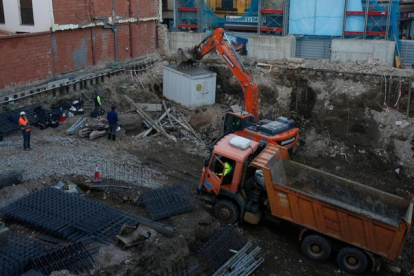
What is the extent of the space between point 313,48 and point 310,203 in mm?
17250

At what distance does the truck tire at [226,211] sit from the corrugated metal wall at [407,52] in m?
16.9

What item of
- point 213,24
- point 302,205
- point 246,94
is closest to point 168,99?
point 246,94

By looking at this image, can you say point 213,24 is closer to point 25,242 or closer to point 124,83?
point 124,83

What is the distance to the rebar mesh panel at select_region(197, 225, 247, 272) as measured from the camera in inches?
410

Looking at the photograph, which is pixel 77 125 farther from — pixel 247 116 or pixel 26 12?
pixel 26 12

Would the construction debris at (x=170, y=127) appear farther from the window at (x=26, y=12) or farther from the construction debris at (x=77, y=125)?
the window at (x=26, y=12)

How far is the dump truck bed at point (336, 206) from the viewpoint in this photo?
10.3m

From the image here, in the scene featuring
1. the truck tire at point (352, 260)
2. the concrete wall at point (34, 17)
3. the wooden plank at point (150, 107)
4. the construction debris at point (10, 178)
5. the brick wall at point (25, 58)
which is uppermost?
the concrete wall at point (34, 17)

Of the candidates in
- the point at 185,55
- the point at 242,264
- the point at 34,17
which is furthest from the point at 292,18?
the point at 242,264

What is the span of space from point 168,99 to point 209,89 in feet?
7.70

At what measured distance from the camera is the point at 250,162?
11.9m

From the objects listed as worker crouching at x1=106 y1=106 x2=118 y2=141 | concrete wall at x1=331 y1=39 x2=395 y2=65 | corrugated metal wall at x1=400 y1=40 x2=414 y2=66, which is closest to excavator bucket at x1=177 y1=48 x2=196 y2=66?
worker crouching at x1=106 y1=106 x2=118 y2=141

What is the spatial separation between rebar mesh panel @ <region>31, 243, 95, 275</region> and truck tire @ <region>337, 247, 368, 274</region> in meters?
6.27

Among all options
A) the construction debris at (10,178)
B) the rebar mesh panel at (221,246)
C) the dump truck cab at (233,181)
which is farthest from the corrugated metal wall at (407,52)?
the construction debris at (10,178)
